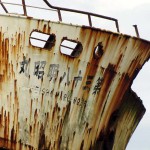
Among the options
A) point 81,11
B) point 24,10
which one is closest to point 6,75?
point 24,10

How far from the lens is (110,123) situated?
13.7 meters

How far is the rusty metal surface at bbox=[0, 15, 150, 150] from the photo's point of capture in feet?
39.3

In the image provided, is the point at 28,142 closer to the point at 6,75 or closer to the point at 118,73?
the point at 6,75

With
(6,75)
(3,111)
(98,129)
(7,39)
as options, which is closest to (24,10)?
(7,39)

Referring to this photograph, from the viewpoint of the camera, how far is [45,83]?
1199 cm

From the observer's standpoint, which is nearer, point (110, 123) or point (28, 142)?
point (28, 142)

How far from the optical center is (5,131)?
40.0 ft

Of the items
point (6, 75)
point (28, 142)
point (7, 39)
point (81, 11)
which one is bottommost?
point (28, 142)

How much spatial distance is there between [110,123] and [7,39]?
365cm

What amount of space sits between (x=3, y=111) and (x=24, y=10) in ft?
8.02

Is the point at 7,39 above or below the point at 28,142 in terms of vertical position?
above

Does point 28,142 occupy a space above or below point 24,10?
below

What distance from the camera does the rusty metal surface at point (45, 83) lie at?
39.3ft

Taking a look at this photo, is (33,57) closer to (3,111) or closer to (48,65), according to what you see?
(48,65)
